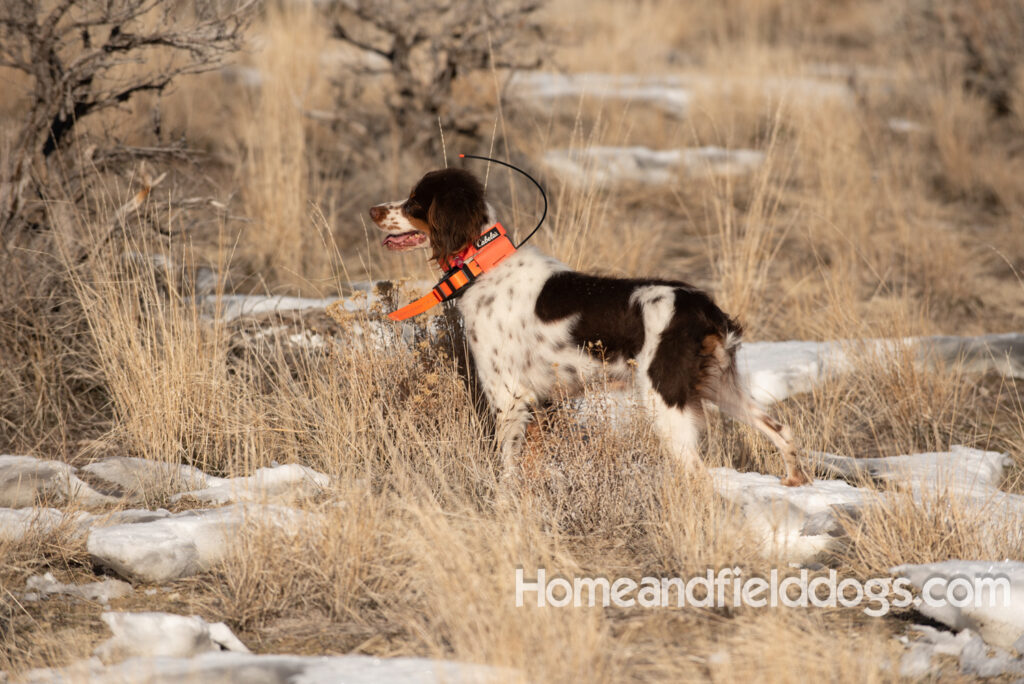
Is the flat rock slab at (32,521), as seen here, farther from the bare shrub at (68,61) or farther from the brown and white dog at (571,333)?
the bare shrub at (68,61)

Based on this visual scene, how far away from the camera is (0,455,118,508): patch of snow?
12.7 feet

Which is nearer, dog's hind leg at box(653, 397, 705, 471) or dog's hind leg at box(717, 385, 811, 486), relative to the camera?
dog's hind leg at box(653, 397, 705, 471)

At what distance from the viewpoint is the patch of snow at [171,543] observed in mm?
3355

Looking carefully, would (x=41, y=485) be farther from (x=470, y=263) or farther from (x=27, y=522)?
(x=470, y=263)

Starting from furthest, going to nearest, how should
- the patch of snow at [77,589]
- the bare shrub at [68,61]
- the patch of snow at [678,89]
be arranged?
1. the patch of snow at [678,89]
2. the bare shrub at [68,61]
3. the patch of snow at [77,589]

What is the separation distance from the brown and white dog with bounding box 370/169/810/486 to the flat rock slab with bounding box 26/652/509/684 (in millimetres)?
1287

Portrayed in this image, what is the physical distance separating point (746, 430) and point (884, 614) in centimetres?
143

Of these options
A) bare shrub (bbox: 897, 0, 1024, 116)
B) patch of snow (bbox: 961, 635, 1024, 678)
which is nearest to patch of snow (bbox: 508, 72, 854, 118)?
bare shrub (bbox: 897, 0, 1024, 116)

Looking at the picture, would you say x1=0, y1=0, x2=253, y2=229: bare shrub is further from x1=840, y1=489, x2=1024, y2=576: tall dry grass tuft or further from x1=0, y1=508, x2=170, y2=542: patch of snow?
x1=840, y1=489, x2=1024, y2=576: tall dry grass tuft

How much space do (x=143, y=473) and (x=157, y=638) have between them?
131 centimetres

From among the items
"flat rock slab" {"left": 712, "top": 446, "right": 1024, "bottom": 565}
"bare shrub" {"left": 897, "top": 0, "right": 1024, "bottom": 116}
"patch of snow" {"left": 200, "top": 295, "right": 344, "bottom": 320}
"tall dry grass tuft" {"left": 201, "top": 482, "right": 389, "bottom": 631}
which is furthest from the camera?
"bare shrub" {"left": 897, "top": 0, "right": 1024, "bottom": 116}

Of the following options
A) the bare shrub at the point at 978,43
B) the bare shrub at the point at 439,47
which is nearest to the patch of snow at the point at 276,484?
the bare shrub at the point at 439,47

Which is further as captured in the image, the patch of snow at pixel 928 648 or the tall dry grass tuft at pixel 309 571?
the tall dry grass tuft at pixel 309 571

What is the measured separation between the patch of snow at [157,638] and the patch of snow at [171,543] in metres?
0.41
